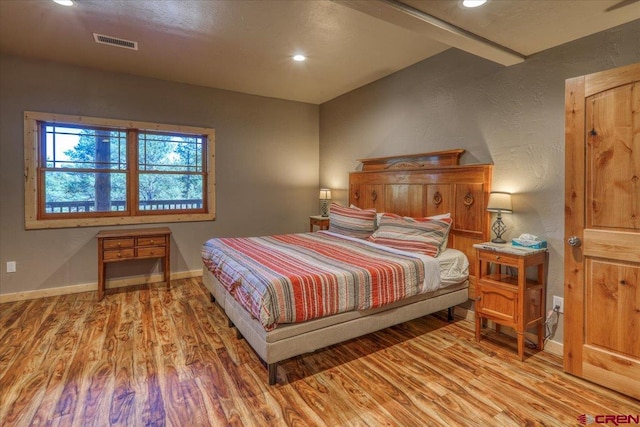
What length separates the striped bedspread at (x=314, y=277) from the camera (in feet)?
7.00

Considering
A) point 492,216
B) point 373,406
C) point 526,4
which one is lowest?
point 373,406

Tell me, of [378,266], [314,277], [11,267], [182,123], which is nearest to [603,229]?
[378,266]

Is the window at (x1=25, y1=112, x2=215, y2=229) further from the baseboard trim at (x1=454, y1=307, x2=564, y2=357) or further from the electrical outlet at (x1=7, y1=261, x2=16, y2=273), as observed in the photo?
the baseboard trim at (x1=454, y1=307, x2=564, y2=357)

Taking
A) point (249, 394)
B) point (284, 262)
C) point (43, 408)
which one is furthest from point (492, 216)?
point (43, 408)

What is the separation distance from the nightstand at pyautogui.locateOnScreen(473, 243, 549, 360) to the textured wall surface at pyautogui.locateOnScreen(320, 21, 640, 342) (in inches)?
4.9

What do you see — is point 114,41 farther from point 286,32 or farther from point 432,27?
point 432,27

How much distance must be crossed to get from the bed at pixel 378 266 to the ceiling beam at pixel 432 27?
932 mm

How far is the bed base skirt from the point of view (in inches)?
83.7

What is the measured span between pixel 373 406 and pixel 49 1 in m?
3.69

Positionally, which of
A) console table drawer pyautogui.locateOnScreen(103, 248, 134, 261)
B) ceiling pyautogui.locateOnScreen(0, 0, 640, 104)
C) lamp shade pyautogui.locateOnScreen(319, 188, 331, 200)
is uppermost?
ceiling pyautogui.locateOnScreen(0, 0, 640, 104)

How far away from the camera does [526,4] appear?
2.03m

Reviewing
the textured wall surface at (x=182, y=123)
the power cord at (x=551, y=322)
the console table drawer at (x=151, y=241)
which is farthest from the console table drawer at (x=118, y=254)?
the power cord at (x=551, y=322)

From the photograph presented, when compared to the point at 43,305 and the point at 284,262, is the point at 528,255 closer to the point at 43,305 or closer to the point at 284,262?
the point at 284,262

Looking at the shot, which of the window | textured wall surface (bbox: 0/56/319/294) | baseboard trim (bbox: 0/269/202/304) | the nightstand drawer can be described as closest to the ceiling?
textured wall surface (bbox: 0/56/319/294)
